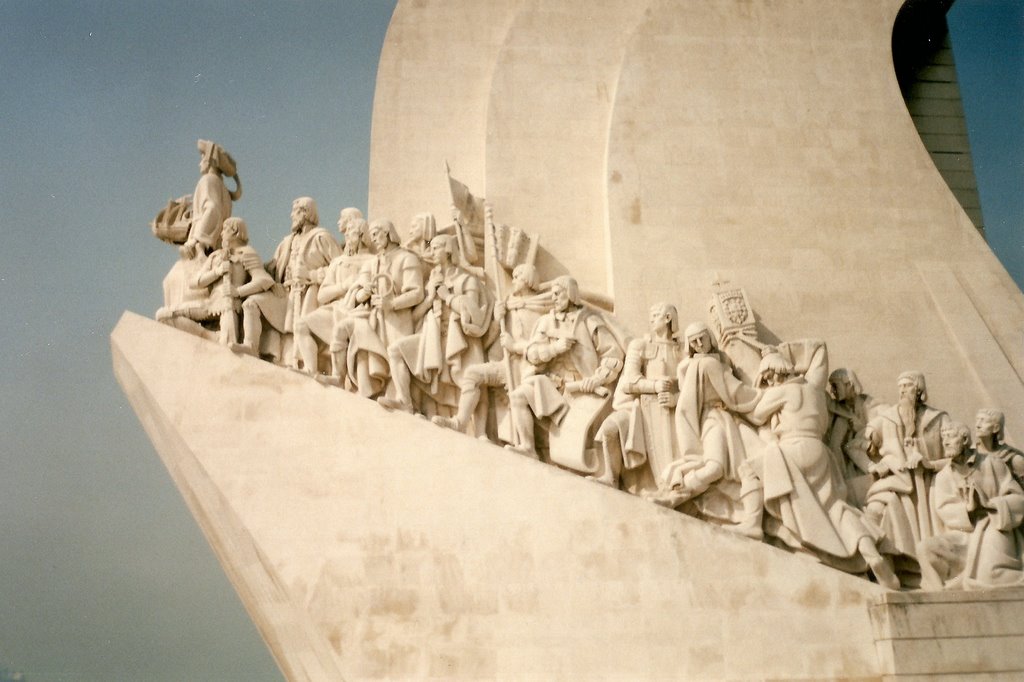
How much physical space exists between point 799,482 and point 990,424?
3.88 ft

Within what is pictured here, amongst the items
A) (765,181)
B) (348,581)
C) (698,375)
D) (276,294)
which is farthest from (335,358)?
(765,181)

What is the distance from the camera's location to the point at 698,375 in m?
7.32

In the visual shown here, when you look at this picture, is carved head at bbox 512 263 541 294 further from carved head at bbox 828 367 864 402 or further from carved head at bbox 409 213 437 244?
carved head at bbox 828 367 864 402

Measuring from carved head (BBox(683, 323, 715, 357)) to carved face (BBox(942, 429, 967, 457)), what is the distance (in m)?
1.46

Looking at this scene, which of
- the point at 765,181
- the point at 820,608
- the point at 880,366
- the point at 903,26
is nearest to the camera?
the point at 820,608

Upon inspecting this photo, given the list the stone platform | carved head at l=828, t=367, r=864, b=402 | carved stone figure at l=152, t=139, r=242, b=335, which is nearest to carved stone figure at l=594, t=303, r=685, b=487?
the stone platform

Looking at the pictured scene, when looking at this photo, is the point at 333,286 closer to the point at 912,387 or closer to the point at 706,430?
the point at 706,430

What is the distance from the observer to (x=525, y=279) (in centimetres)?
791

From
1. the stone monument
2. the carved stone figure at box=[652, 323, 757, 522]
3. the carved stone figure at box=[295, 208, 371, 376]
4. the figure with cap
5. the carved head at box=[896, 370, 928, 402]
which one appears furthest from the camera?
the carved stone figure at box=[295, 208, 371, 376]

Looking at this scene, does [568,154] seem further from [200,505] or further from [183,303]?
[200,505]

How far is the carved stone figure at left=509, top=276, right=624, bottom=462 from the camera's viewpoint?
7.39 metres

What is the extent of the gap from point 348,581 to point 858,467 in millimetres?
3094

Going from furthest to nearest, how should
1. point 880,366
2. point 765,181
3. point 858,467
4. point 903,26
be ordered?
point 903,26 → point 765,181 → point 880,366 → point 858,467

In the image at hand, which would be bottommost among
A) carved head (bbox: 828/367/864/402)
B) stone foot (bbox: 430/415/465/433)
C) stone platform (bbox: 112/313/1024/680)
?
stone platform (bbox: 112/313/1024/680)
